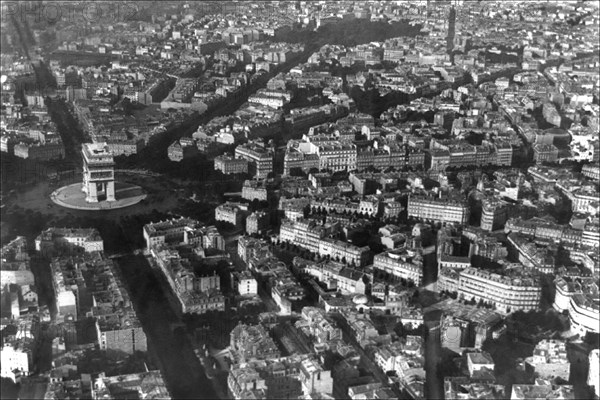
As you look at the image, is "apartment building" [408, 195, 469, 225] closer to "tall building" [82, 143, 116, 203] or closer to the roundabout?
the roundabout

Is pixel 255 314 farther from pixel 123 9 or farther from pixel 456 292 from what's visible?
pixel 123 9

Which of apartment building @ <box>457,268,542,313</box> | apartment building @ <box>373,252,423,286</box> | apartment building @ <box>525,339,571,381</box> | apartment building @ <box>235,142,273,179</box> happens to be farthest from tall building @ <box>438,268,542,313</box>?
apartment building @ <box>235,142,273,179</box>

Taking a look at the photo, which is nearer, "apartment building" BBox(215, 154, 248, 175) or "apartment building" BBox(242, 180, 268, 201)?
"apartment building" BBox(242, 180, 268, 201)

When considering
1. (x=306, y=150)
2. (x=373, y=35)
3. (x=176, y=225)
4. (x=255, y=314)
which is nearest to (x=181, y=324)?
(x=255, y=314)

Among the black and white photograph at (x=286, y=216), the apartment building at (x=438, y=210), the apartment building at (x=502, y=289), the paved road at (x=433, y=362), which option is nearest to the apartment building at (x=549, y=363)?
the black and white photograph at (x=286, y=216)

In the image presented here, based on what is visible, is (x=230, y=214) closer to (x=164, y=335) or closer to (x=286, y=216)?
(x=286, y=216)

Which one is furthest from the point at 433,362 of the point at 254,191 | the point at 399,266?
the point at 254,191
